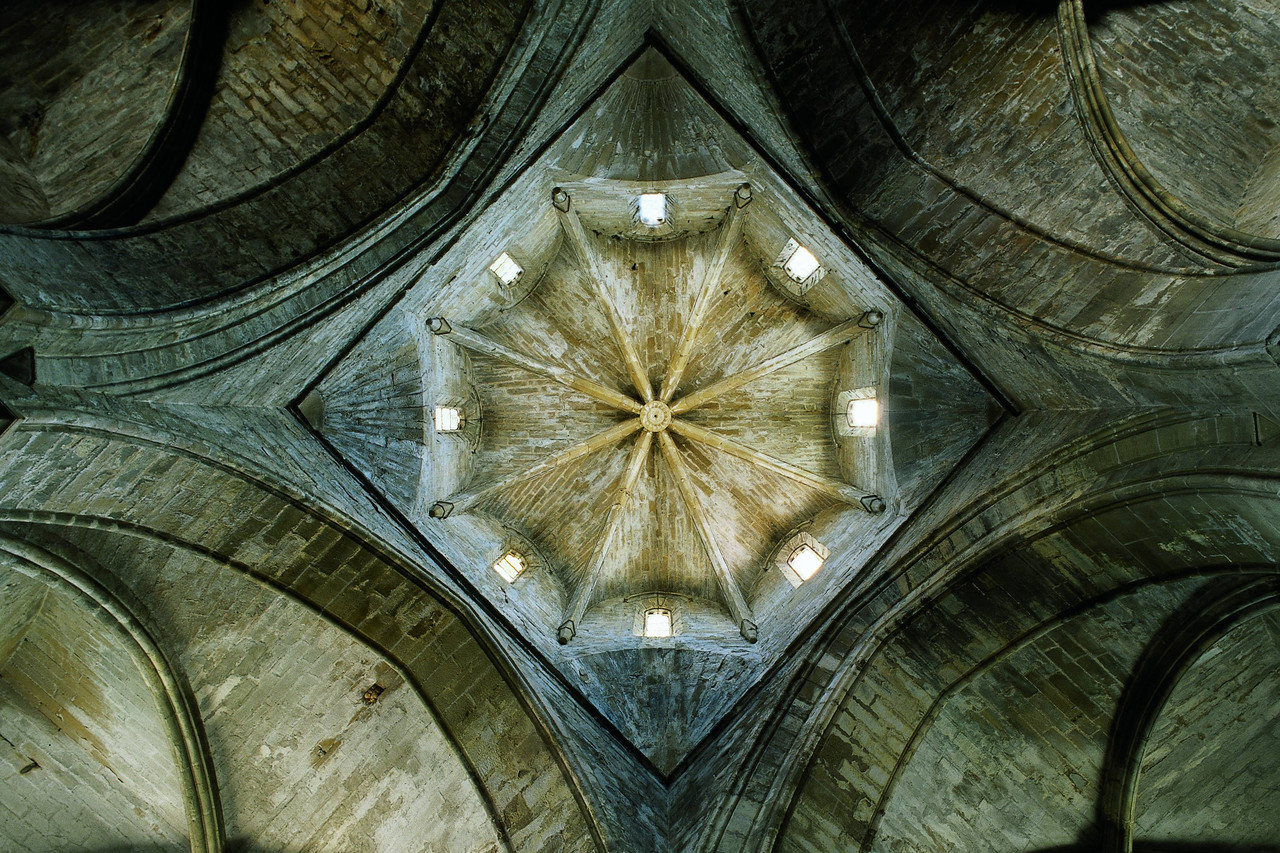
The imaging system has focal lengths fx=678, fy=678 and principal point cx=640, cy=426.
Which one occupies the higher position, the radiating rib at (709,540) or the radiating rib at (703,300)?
the radiating rib at (703,300)

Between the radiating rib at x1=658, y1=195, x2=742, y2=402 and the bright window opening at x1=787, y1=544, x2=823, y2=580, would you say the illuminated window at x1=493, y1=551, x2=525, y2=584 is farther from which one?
the bright window opening at x1=787, y1=544, x2=823, y2=580

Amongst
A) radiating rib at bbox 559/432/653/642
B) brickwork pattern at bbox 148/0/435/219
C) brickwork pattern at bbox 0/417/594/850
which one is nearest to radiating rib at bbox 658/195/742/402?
radiating rib at bbox 559/432/653/642

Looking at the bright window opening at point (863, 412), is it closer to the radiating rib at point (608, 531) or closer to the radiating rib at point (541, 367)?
the radiating rib at point (608, 531)

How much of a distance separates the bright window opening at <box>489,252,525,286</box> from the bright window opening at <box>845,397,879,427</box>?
564 centimetres

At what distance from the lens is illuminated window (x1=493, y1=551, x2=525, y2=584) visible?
10.6m

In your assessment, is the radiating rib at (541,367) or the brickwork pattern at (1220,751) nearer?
the brickwork pattern at (1220,751)

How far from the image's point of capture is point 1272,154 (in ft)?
21.8

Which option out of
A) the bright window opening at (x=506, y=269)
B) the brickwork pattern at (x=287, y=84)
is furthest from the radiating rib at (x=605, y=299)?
the brickwork pattern at (x=287, y=84)

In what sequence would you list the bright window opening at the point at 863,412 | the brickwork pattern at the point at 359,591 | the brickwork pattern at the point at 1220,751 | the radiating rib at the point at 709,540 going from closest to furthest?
the brickwork pattern at the point at 359,591
the brickwork pattern at the point at 1220,751
the bright window opening at the point at 863,412
the radiating rib at the point at 709,540

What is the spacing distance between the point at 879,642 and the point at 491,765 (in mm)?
4344

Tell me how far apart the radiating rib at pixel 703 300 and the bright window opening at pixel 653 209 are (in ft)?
3.09

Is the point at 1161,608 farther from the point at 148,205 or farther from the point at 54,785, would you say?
the point at 54,785

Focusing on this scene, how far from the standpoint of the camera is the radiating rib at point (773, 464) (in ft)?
34.8

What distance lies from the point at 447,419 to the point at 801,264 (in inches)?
232
